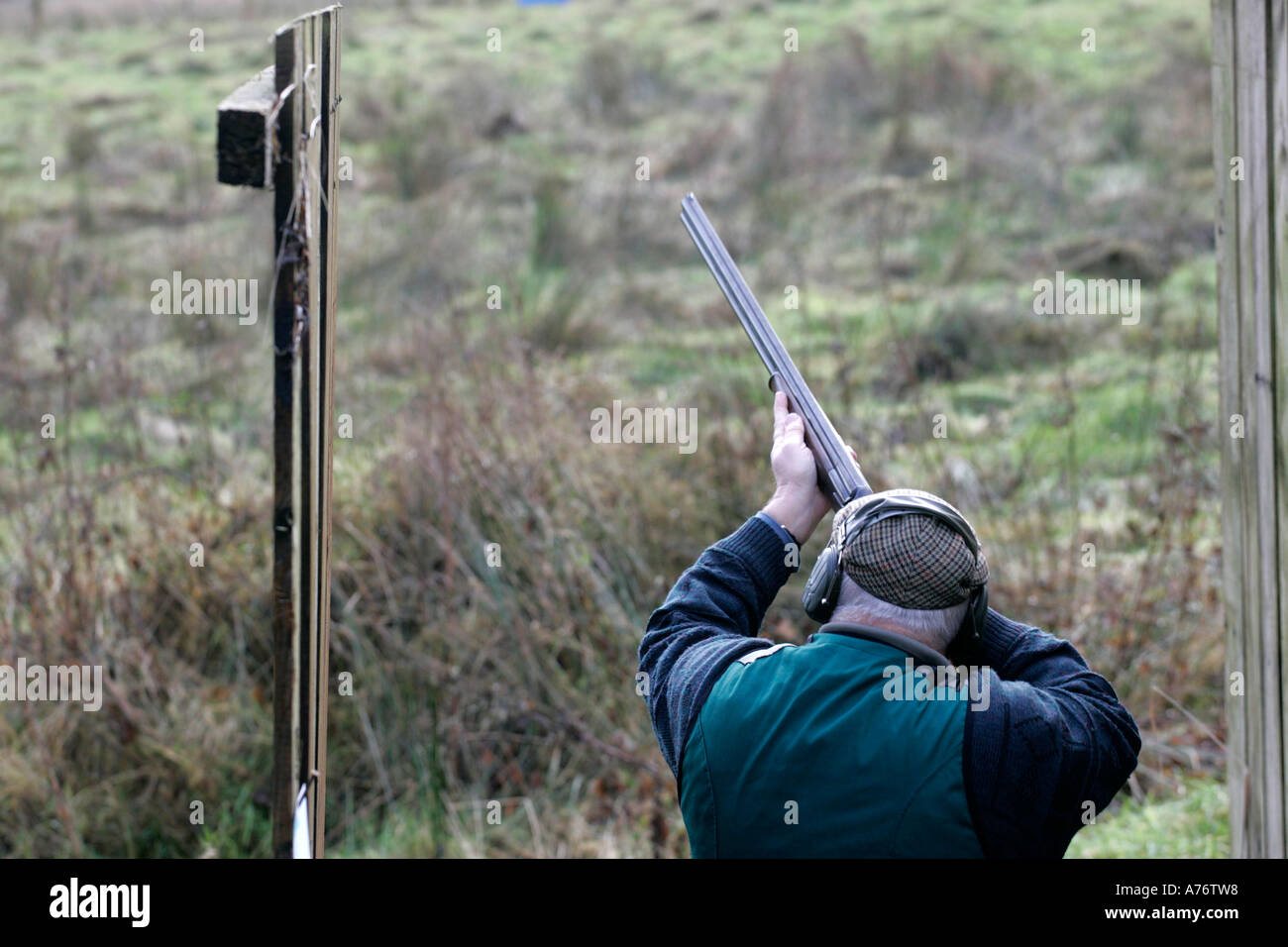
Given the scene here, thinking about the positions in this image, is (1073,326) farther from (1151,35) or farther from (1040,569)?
(1151,35)

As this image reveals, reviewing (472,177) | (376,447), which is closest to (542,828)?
(376,447)

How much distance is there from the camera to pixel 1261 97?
2.46 m

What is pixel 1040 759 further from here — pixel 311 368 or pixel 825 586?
pixel 311 368

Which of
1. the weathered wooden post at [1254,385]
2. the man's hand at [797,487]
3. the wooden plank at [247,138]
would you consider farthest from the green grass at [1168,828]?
the wooden plank at [247,138]

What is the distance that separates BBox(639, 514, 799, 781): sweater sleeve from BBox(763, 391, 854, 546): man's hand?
0.13 feet

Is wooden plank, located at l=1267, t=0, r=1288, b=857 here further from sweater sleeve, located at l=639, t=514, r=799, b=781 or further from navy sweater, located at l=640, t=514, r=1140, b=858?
sweater sleeve, located at l=639, t=514, r=799, b=781

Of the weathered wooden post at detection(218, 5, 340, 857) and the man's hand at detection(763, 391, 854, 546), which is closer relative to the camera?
the weathered wooden post at detection(218, 5, 340, 857)

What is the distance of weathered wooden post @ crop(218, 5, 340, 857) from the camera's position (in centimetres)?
171

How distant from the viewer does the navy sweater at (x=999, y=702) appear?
1755 millimetres

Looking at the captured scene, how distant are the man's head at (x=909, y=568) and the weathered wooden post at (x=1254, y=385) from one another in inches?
35.7

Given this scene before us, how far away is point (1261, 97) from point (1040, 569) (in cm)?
276

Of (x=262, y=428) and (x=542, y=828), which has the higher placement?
(x=262, y=428)

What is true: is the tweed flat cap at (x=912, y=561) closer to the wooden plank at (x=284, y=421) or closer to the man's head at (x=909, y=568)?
the man's head at (x=909, y=568)

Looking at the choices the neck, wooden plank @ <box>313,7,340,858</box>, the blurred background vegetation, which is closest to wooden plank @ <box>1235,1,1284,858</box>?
the blurred background vegetation
